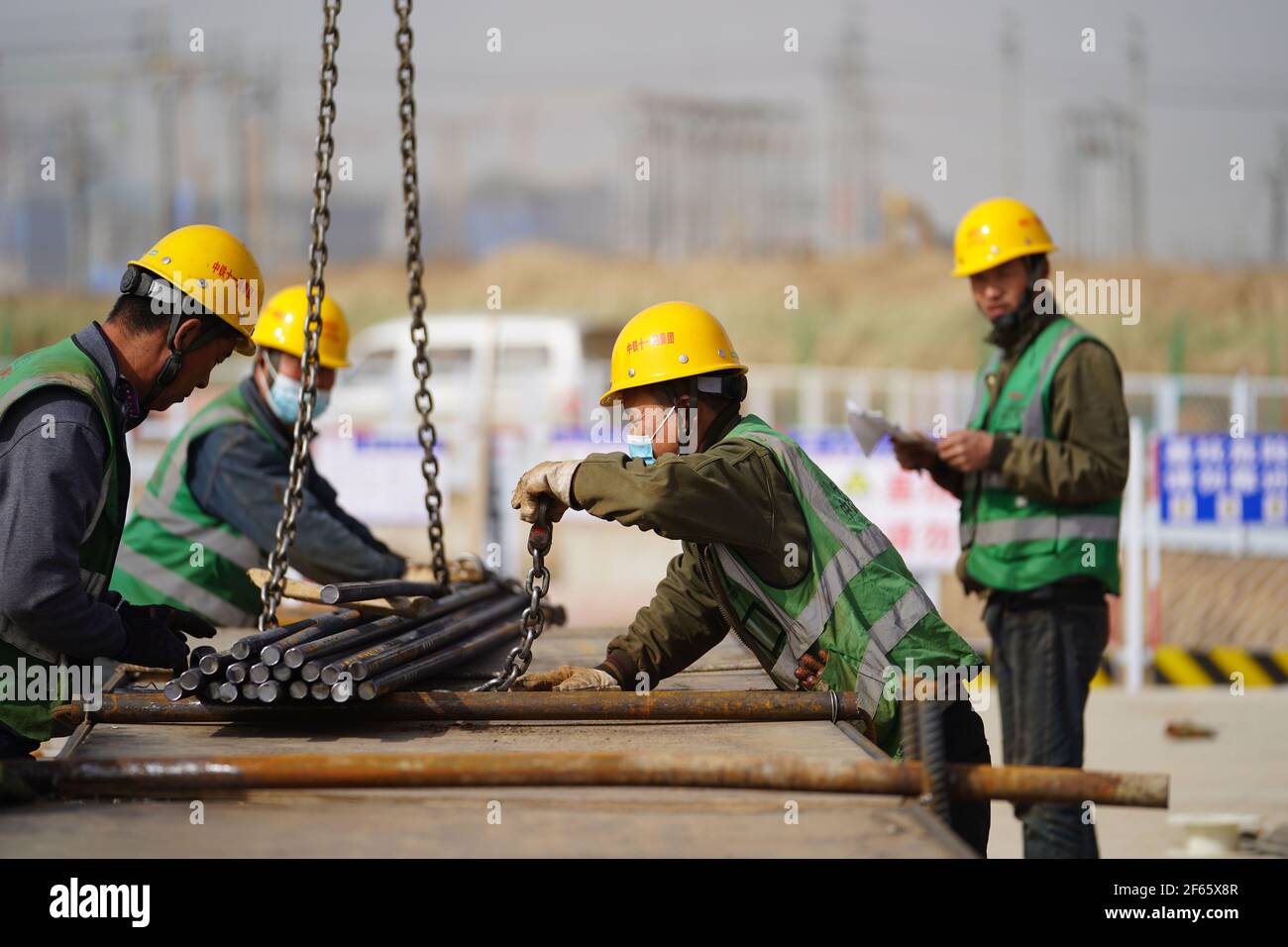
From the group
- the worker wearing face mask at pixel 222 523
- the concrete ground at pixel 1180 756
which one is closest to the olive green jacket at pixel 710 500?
the worker wearing face mask at pixel 222 523

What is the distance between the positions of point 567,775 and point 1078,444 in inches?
122

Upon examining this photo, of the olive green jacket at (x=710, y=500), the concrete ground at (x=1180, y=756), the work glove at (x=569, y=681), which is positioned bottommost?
the concrete ground at (x=1180, y=756)

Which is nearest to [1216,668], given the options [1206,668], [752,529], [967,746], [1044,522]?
[1206,668]

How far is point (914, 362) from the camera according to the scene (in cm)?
4450

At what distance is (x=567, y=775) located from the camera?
2.88 metres

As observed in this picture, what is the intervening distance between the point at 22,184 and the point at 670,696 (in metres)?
62.6

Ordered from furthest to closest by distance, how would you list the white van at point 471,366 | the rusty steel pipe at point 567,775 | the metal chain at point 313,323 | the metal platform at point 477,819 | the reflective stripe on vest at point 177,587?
the white van at point 471,366 → the reflective stripe on vest at point 177,587 → the metal chain at point 313,323 → the rusty steel pipe at point 567,775 → the metal platform at point 477,819

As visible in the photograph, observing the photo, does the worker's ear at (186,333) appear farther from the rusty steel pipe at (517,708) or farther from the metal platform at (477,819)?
the metal platform at (477,819)

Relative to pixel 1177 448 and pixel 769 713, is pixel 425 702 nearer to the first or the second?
pixel 769 713

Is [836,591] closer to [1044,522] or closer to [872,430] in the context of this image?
[1044,522]

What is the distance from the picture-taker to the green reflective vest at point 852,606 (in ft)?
12.5

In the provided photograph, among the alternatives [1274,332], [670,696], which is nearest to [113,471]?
[670,696]

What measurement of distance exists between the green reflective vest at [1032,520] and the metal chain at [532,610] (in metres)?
2.12
